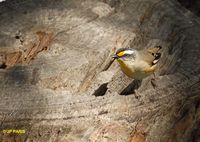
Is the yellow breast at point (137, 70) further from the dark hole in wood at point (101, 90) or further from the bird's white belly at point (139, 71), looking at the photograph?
the dark hole in wood at point (101, 90)

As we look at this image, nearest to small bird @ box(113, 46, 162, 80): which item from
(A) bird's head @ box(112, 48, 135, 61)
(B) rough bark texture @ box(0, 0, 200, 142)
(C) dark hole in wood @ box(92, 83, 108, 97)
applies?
(A) bird's head @ box(112, 48, 135, 61)

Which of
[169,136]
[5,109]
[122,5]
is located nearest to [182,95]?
[169,136]

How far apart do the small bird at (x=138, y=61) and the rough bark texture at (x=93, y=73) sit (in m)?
0.11

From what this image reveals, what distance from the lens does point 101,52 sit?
4484 mm

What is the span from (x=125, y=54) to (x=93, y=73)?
401 millimetres

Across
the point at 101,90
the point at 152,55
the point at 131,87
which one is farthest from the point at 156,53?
the point at 101,90

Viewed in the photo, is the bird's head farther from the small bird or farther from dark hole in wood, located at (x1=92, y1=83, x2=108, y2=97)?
dark hole in wood, located at (x1=92, y1=83, x2=108, y2=97)

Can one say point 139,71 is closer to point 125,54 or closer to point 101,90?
point 125,54

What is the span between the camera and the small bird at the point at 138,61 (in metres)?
4.43

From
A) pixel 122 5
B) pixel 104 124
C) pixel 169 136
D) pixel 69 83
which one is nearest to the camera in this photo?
pixel 104 124

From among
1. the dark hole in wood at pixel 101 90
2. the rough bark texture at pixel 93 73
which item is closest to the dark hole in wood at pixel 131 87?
the rough bark texture at pixel 93 73

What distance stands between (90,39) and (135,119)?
1.39 m

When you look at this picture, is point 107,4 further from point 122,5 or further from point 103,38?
point 103,38

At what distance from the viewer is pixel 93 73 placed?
14.1ft
